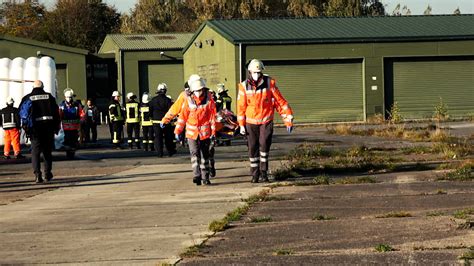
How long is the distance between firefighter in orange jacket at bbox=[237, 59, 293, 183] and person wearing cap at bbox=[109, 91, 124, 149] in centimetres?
1339

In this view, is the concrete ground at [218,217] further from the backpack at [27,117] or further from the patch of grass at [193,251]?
the backpack at [27,117]

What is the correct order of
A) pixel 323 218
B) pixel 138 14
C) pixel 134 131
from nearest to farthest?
pixel 323 218
pixel 134 131
pixel 138 14

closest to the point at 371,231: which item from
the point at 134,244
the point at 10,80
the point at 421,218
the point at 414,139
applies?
the point at 421,218

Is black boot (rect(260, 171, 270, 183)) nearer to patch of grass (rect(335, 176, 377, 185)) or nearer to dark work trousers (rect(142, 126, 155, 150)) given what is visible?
patch of grass (rect(335, 176, 377, 185))

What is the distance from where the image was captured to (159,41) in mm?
63219

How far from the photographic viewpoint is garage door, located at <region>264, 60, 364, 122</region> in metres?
46.2

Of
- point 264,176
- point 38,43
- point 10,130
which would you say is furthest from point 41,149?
point 38,43

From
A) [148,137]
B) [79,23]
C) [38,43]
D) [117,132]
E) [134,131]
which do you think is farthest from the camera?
[79,23]

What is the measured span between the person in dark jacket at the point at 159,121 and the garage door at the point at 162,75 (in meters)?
35.5

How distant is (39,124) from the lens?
60.7 ft

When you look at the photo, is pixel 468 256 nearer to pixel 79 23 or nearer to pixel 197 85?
pixel 197 85

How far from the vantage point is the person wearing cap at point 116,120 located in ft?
96.4

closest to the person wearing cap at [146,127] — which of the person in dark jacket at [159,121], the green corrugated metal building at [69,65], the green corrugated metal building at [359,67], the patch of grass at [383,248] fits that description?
the person in dark jacket at [159,121]

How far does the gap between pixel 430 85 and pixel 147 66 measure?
821 inches
